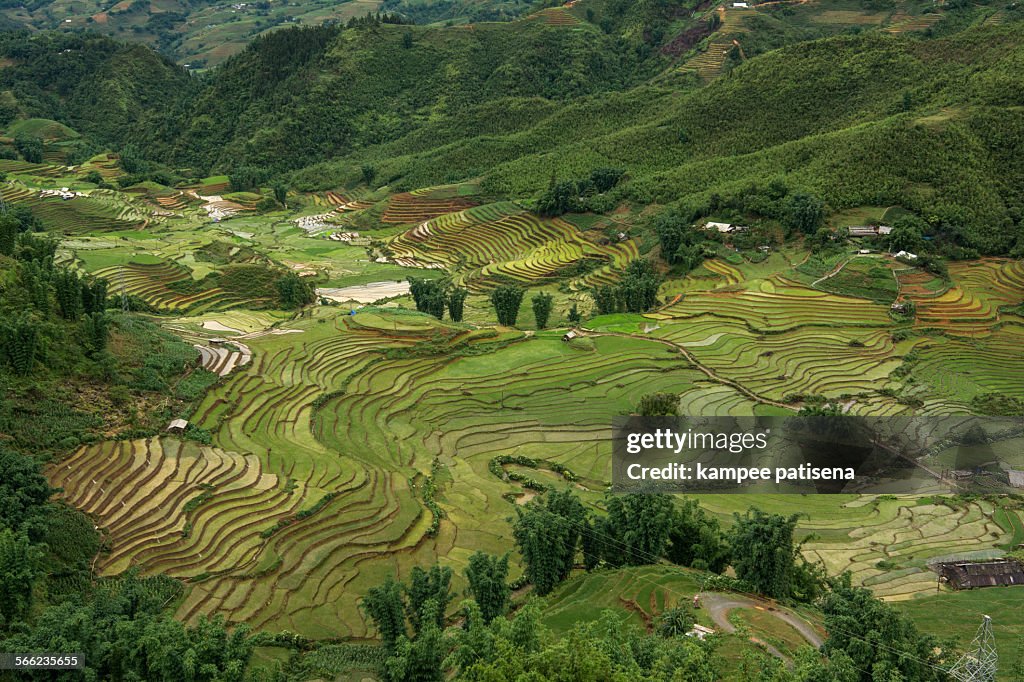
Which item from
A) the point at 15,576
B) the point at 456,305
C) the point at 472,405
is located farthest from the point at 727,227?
the point at 15,576

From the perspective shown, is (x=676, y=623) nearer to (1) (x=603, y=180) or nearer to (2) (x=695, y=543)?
Result: (2) (x=695, y=543)

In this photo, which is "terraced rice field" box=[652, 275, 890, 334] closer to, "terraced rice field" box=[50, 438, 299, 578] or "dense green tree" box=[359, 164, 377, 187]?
"terraced rice field" box=[50, 438, 299, 578]

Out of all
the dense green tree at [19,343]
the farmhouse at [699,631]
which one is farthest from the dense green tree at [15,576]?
the farmhouse at [699,631]

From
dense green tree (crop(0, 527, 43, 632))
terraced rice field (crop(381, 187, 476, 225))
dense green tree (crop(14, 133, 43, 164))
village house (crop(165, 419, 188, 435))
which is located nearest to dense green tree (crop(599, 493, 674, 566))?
dense green tree (crop(0, 527, 43, 632))

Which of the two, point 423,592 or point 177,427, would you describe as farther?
point 177,427

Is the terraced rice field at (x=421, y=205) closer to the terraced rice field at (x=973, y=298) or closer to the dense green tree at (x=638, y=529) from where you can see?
the terraced rice field at (x=973, y=298)

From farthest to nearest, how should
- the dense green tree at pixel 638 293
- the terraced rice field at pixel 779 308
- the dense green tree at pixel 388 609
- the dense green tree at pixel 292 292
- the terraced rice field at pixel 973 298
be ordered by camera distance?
the dense green tree at pixel 292 292, the dense green tree at pixel 638 293, the terraced rice field at pixel 779 308, the terraced rice field at pixel 973 298, the dense green tree at pixel 388 609

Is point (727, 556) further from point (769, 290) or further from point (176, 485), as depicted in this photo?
point (769, 290)

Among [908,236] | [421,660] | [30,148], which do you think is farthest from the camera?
[30,148]

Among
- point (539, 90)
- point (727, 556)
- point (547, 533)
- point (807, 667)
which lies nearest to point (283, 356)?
point (547, 533)
